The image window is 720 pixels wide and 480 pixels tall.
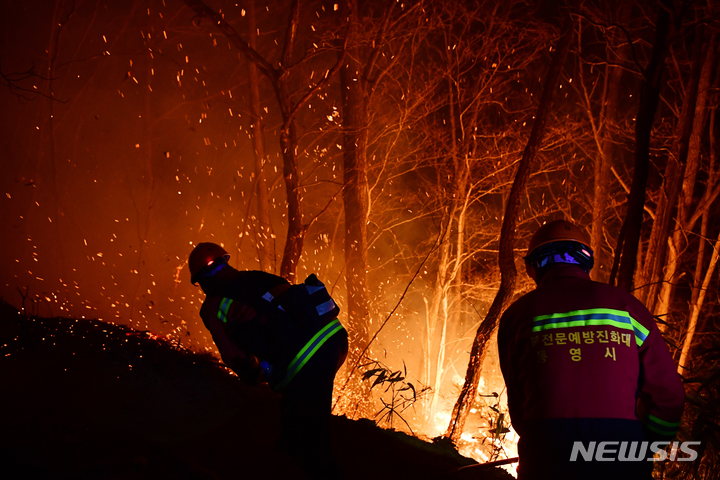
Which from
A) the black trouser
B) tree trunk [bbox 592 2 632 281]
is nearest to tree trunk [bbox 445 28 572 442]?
the black trouser

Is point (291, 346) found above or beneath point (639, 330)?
beneath

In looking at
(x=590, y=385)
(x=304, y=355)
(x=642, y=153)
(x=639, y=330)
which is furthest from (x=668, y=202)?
(x=304, y=355)

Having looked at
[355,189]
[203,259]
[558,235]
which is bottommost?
[203,259]

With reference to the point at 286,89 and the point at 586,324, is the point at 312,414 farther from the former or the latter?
the point at 286,89

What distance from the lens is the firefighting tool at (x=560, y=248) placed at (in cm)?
267

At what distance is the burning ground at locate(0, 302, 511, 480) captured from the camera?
9.80 ft

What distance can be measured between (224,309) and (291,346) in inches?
22.1

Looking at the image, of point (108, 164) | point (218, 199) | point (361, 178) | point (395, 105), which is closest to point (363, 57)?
point (395, 105)

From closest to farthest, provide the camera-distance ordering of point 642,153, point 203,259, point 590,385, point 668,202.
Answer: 1. point 590,385
2. point 203,259
3. point 642,153
4. point 668,202

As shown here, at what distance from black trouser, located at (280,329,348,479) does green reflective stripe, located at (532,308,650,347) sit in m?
1.46

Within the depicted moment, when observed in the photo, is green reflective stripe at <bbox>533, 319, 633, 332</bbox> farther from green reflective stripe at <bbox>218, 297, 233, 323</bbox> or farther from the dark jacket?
green reflective stripe at <bbox>218, 297, 233, 323</bbox>

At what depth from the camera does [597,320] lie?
7.42 feet

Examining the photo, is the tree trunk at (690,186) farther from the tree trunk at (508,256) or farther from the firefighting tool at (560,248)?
the firefighting tool at (560,248)

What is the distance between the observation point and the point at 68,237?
12.4 meters
